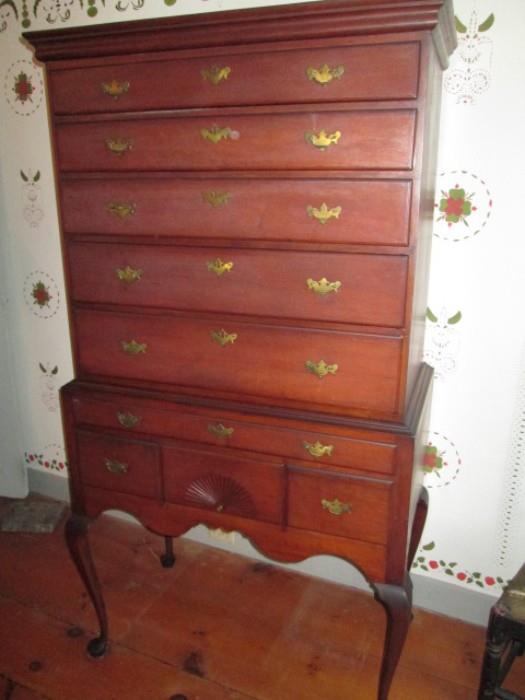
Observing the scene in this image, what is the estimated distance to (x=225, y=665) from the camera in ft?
6.42

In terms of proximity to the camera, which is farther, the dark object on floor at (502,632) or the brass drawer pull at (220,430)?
the brass drawer pull at (220,430)

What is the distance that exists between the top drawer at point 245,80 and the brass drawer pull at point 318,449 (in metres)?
0.87

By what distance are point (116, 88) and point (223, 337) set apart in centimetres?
72

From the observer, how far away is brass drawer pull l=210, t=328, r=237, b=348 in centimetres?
157

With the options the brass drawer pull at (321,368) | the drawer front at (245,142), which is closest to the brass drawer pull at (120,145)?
the drawer front at (245,142)

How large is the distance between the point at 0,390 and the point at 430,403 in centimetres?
201

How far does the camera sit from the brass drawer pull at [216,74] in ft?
4.55

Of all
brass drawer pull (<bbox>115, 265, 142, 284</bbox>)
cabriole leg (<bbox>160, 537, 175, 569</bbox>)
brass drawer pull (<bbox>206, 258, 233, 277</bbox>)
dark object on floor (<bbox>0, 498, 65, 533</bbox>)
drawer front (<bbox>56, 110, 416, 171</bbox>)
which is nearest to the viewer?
drawer front (<bbox>56, 110, 416, 171</bbox>)

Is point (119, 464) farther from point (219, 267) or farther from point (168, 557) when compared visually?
point (168, 557)

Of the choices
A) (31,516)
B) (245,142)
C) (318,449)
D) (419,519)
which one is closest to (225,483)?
(318,449)

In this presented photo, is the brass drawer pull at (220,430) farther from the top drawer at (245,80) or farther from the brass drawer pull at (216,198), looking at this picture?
the top drawer at (245,80)

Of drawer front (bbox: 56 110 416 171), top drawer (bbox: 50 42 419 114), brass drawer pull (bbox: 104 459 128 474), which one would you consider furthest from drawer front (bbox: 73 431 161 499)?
top drawer (bbox: 50 42 419 114)

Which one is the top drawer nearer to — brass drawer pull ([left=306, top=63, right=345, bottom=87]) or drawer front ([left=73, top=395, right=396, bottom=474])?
brass drawer pull ([left=306, top=63, right=345, bottom=87])

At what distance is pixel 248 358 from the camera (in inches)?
61.9
